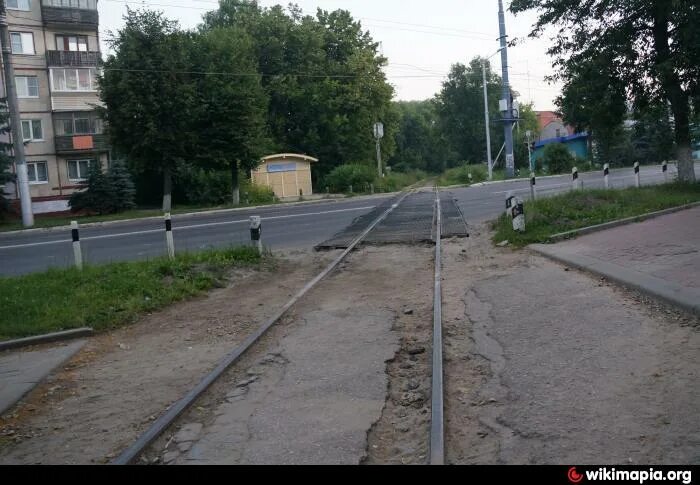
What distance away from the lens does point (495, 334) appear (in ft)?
22.0

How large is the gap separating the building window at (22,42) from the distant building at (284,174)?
15799mm

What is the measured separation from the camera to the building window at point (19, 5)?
40.6m

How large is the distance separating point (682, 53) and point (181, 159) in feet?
79.4

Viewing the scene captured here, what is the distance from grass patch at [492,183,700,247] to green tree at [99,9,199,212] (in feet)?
71.9

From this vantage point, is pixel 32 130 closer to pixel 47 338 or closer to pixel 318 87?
pixel 318 87

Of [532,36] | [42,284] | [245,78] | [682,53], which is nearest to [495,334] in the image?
[42,284]

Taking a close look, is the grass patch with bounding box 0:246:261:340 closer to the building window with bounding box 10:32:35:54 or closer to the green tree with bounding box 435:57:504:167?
the building window with bounding box 10:32:35:54

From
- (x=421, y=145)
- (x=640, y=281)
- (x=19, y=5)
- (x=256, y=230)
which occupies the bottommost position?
(x=640, y=281)

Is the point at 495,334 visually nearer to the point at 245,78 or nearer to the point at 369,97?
the point at 245,78

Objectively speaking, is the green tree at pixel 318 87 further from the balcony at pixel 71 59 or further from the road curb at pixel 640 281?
the road curb at pixel 640 281

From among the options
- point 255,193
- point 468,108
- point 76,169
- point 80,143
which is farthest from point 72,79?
point 468,108

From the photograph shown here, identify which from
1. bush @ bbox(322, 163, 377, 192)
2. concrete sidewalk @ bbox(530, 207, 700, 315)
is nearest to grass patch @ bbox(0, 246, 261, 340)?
concrete sidewalk @ bbox(530, 207, 700, 315)

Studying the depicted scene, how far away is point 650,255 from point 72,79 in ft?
133

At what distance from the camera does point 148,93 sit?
3275 centimetres
